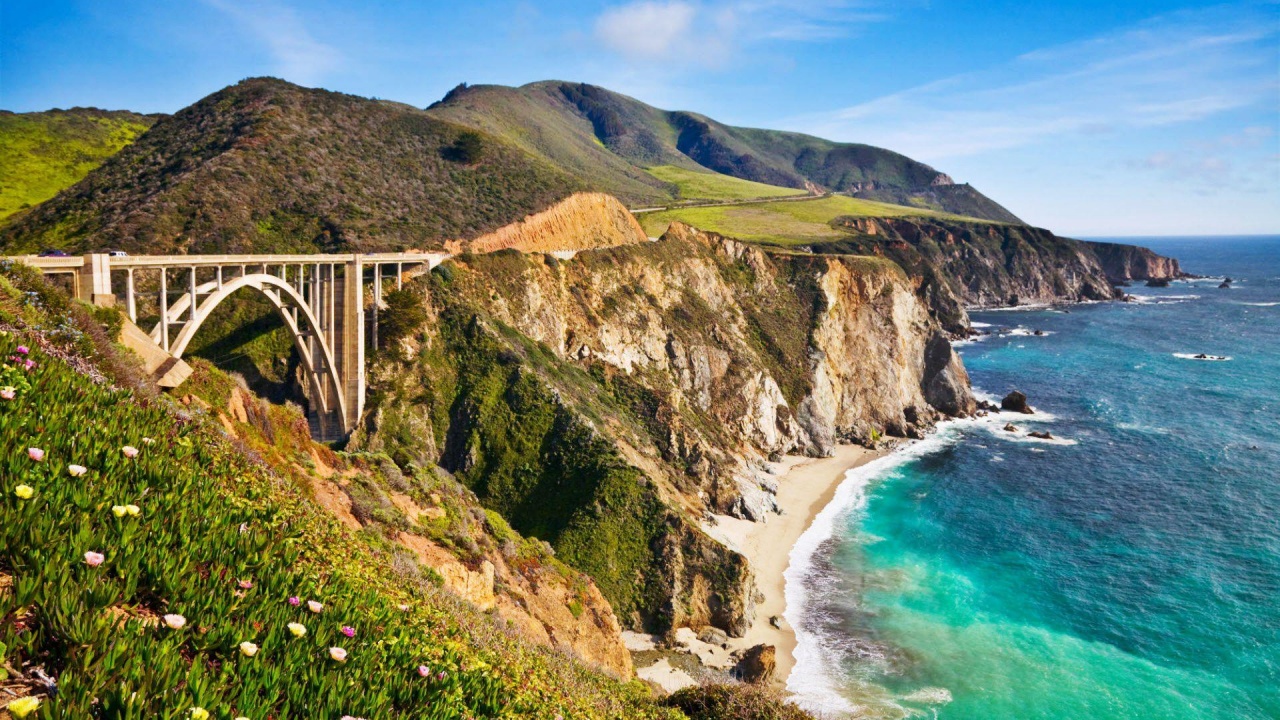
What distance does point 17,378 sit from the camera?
895 centimetres

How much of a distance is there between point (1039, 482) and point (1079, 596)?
64.1ft

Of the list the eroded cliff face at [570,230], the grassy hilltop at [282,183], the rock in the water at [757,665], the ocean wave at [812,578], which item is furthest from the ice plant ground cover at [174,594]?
the eroded cliff face at [570,230]

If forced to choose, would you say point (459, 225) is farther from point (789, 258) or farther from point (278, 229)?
point (789, 258)

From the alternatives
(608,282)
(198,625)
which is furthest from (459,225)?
(198,625)

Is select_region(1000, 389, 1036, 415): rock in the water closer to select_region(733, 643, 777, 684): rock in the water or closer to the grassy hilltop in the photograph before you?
the grassy hilltop

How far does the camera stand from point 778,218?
511 feet

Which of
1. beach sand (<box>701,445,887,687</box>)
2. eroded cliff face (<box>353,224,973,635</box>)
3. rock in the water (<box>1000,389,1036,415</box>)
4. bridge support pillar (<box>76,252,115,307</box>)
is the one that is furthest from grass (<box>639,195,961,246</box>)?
bridge support pillar (<box>76,252,115,307</box>)

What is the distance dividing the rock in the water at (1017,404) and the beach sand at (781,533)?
76.9 feet

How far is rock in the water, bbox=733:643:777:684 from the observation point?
1387 inches

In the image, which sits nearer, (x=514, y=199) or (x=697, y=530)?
(x=697, y=530)

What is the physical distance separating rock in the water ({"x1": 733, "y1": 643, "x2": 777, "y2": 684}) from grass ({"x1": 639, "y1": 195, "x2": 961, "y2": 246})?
79032 mm

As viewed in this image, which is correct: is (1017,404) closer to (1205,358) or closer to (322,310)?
(1205,358)

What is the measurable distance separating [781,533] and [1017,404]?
47.6 meters

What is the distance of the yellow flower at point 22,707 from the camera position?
4398mm
